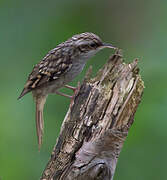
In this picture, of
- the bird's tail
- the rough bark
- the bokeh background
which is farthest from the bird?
the rough bark

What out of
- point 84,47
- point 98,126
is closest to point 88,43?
point 84,47

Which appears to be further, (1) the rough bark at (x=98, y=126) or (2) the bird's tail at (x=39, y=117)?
(2) the bird's tail at (x=39, y=117)

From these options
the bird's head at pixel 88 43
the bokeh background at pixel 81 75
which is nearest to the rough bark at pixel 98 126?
the bokeh background at pixel 81 75

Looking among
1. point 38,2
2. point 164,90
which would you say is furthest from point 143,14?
point 164,90

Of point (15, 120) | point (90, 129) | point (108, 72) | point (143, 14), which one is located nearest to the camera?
point (90, 129)

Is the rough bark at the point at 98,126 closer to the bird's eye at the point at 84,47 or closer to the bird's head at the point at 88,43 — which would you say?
the bird's head at the point at 88,43

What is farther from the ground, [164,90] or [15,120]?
[164,90]

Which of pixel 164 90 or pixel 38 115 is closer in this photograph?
pixel 164 90

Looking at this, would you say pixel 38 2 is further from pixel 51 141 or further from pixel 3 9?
pixel 51 141

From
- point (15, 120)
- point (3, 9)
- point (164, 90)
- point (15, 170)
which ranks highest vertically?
point (3, 9)
